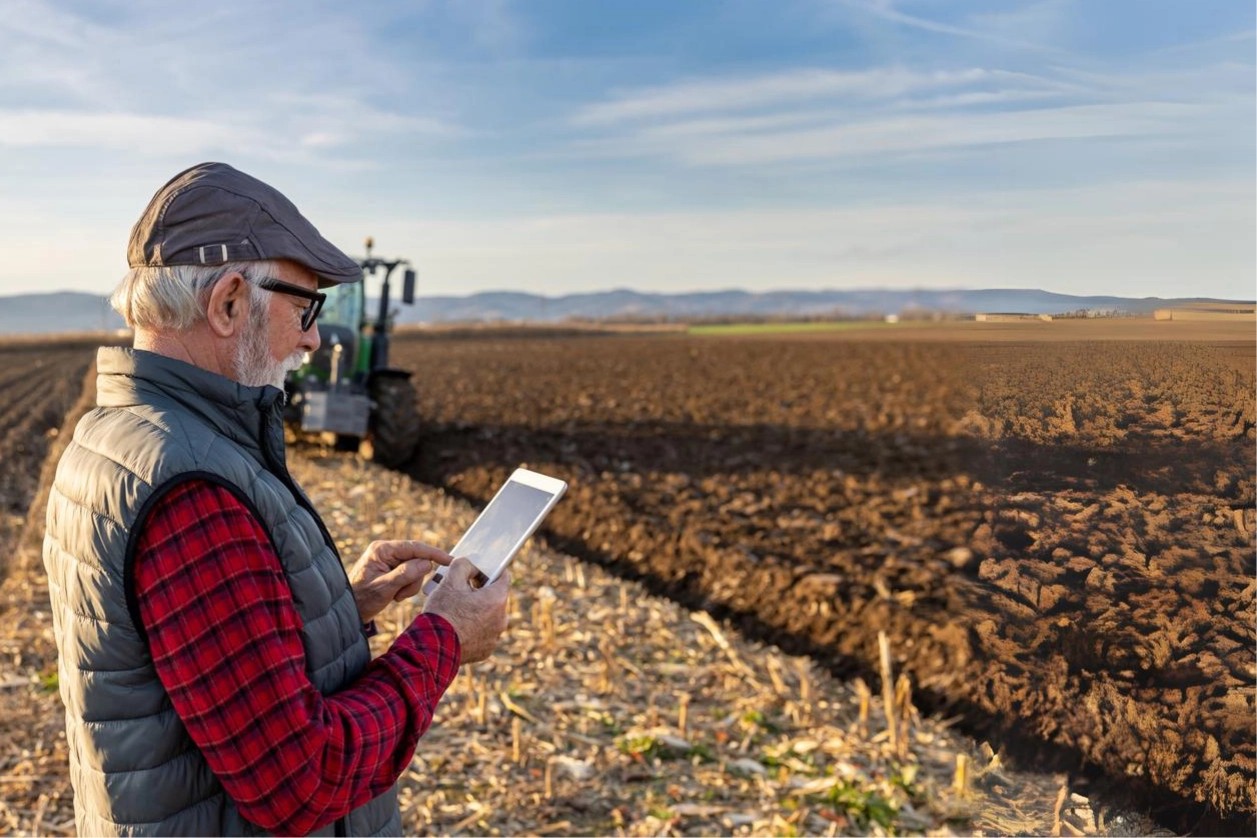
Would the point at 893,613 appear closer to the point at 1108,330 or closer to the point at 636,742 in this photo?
the point at 636,742

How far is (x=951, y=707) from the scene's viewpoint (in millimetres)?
5891

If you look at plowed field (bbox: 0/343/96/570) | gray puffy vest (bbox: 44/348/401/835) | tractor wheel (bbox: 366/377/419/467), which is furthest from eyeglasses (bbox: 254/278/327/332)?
tractor wheel (bbox: 366/377/419/467)

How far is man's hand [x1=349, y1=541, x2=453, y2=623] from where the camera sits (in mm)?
2293

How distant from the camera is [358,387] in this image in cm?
1331

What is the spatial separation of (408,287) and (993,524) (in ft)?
35.0

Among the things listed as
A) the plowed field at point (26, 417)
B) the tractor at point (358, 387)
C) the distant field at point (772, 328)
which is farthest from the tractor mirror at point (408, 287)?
the distant field at point (772, 328)

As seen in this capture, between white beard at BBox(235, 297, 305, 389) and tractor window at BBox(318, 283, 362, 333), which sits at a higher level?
tractor window at BBox(318, 283, 362, 333)

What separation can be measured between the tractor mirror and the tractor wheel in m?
1.39

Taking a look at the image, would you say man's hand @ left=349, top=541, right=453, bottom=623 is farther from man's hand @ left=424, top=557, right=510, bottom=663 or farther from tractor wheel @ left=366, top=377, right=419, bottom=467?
tractor wheel @ left=366, top=377, right=419, bottom=467

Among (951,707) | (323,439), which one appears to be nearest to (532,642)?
(951,707)

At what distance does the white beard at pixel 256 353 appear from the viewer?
Result: 1.89m

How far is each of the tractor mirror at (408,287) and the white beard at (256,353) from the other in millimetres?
10703

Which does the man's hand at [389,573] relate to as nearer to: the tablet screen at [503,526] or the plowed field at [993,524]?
the tablet screen at [503,526]

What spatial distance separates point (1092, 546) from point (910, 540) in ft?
21.6
